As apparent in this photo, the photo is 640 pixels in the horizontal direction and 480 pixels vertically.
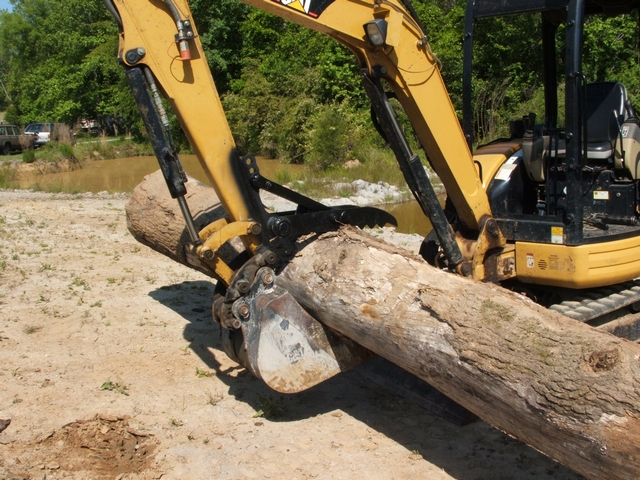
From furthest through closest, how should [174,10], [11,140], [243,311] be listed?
[11,140], [243,311], [174,10]

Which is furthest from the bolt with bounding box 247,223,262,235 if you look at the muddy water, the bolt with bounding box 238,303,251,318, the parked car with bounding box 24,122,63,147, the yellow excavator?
the parked car with bounding box 24,122,63,147

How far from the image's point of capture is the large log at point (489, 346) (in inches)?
124

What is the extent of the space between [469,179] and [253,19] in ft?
95.6

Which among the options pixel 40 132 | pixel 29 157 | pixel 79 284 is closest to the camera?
pixel 79 284

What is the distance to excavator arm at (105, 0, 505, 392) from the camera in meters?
4.46

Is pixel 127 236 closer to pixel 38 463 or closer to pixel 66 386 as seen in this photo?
pixel 66 386

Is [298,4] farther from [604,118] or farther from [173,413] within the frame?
[173,413]

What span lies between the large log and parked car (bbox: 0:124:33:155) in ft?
92.3

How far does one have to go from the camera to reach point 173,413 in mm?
4723

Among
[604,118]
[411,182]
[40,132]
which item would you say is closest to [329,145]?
[604,118]

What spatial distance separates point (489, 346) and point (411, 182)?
165 centimetres

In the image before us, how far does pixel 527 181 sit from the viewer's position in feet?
17.9

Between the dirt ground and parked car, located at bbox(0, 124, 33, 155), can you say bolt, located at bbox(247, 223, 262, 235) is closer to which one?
the dirt ground

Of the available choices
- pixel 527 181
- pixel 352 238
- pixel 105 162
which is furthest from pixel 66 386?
pixel 105 162
